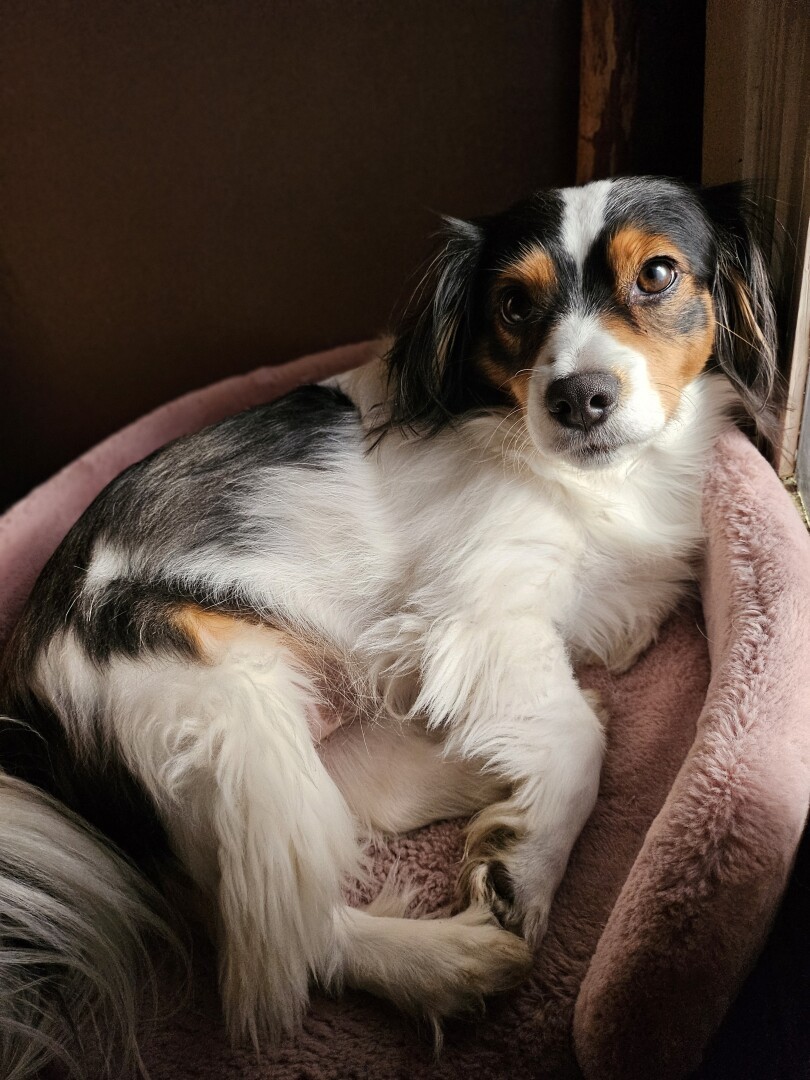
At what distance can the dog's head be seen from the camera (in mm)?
1404

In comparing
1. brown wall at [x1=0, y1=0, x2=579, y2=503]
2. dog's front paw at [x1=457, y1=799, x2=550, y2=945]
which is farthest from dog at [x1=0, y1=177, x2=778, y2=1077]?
brown wall at [x1=0, y1=0, x2=579, y2=503]

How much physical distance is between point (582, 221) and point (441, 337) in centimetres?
→ 33

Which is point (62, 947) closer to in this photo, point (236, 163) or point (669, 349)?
point (669, 349)

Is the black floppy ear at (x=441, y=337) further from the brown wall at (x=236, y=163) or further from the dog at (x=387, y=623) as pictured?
the brown wall at (x=236, y=163)

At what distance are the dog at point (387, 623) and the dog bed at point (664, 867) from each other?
6 centimetres

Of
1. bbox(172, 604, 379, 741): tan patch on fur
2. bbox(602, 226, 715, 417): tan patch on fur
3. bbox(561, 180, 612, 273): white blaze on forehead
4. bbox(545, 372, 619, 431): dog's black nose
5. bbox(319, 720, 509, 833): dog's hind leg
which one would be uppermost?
bbox(561, 180, 612, 273): white blaze on forehead

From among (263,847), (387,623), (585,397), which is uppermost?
(585,397)

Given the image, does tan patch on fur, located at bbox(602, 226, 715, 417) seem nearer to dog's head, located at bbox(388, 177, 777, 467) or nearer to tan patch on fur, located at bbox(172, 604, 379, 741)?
dog's head, located at bbox(388, 177, 777, 467)

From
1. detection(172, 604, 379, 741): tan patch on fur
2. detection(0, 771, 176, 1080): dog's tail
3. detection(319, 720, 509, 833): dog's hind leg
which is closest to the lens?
detection(0, 771, 176, 1080): dog's tail

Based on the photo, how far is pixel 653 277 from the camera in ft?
4.84

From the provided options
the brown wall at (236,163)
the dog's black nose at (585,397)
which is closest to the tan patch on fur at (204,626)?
the dog's black nose at (585,397)

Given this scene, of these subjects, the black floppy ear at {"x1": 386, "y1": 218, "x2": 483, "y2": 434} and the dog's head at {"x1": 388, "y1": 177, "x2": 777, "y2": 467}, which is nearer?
the dog's head at {"x1": 388, "y1": 177, "x2": 777, "y2": 467}

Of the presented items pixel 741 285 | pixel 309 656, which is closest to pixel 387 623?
pixel 309 656

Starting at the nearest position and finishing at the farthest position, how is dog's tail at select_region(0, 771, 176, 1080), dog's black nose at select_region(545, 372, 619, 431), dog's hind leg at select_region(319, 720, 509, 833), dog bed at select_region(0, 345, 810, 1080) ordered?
dog bed at select_region(0, 345, 810, 1080), dog's tail at select_region(0, 771, 176, 1080), dog's black nose at select_region(545, 372, 619, 431), dog's hind leg at select_region(319, 720, 509, 833)
